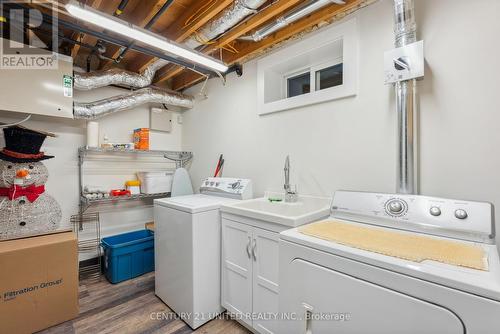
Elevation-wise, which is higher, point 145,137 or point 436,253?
point 145,137

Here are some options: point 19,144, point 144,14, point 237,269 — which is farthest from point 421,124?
point 19,144

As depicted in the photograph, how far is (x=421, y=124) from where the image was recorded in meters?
1.43

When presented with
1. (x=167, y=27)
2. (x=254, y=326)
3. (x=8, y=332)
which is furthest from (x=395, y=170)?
(x=8, y=332)

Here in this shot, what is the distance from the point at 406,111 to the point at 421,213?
609 mm

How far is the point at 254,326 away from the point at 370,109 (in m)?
1.79

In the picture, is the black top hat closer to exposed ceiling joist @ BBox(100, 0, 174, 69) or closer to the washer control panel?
exposed ceiling joist @ BBox(100, 0, 174, 69)

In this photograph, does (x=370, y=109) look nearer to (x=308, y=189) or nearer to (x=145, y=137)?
(x=308, y=189)

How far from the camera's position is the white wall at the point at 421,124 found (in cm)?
122

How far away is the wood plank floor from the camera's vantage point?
70.7 inches

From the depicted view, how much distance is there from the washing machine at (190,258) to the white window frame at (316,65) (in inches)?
44.2

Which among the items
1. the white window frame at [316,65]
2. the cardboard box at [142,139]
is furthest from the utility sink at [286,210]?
the cardboard box at [142,139]

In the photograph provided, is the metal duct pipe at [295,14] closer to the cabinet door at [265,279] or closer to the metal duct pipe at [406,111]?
the metal duct pipe at [406,111]

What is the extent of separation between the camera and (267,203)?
2023 millimetres

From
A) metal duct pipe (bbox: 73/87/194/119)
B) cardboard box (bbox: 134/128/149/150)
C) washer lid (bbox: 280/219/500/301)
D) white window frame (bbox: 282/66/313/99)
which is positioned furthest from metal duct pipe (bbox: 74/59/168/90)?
washer lid (bbox: 280/219/500/301)
